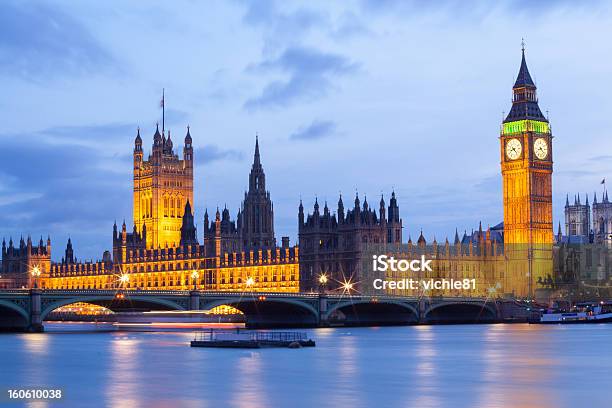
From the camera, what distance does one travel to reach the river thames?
49531 millimetres

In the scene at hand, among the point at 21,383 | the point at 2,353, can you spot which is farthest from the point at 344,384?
the point at 2,353

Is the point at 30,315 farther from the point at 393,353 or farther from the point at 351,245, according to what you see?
the point at 351,245

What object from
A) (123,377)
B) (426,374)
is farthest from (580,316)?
(123,377)

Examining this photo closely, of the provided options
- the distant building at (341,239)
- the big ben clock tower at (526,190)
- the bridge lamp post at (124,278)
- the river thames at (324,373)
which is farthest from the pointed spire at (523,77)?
the river thames at (324,373)

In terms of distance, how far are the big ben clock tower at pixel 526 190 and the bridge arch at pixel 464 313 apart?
25.8 meters

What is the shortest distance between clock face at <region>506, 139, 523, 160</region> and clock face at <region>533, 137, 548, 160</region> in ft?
7.30

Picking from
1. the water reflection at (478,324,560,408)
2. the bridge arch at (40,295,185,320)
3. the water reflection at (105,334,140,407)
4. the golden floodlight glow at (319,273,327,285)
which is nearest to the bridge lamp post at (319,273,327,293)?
the golden floodlight glow at (319,273,327,285)

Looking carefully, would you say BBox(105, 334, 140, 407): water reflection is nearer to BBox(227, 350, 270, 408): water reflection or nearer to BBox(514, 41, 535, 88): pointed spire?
BBox(227, 350, 270, 408): water reflection

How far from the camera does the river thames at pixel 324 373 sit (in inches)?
1950

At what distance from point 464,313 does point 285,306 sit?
29029 millimetres

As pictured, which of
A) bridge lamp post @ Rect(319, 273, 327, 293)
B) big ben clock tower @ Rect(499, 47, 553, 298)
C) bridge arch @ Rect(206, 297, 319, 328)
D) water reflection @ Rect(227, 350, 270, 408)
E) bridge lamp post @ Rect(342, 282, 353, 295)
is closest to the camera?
water reflection @ Rect(227, 350, 270, 408)

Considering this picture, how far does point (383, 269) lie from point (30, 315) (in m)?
60.6

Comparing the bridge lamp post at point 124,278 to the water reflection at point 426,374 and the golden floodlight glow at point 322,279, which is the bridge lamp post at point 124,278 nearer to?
the golden floodlight glow at point 322,279

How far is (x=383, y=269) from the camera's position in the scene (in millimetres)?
159250
